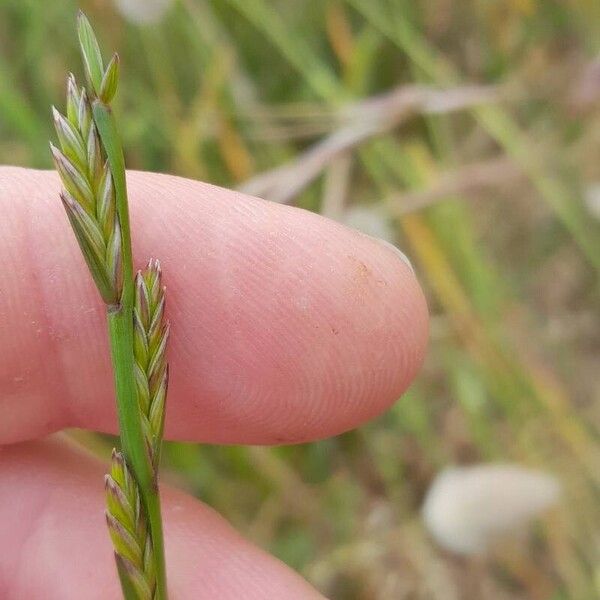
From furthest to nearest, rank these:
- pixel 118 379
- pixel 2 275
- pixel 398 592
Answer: pixel 398 592 < pixel 2 275 < pixel 118 379

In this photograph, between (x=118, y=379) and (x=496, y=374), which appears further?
(x=496, y=374)

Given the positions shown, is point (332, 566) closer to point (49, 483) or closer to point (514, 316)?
point (514, 316)

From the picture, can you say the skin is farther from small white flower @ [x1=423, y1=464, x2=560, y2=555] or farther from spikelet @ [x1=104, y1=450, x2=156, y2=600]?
small white flower @ [x1=423, y1=464, x2=560, y2=555]

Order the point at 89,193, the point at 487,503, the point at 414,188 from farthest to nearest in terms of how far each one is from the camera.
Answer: the point at 414,188 → the point at 487,503 → the point at 89,193

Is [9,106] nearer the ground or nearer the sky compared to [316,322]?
nearer the sky

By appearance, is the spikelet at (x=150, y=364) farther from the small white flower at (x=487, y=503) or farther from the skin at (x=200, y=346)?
the small white flower at (x=487, y=503)

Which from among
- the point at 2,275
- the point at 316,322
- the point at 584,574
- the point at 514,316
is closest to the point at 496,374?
the point at 514,316

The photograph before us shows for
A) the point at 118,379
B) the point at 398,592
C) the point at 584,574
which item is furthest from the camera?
the point at 398,592

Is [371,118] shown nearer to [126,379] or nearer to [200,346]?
[200,346]

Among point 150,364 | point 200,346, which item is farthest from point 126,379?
point 200,346
